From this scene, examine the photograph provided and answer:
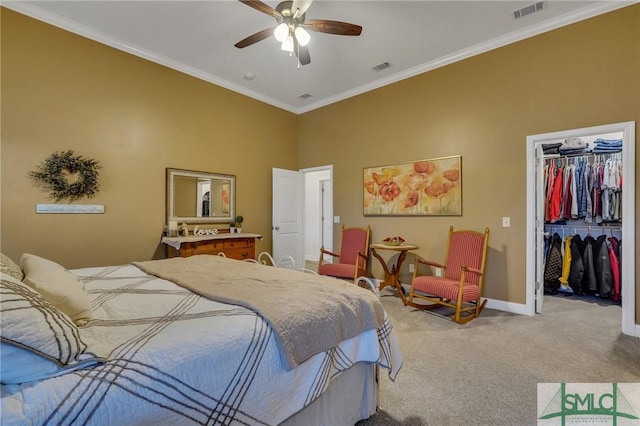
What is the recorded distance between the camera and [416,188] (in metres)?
4.38

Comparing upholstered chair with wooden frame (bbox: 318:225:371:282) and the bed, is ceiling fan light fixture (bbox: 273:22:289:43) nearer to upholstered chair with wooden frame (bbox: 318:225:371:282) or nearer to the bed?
the bed

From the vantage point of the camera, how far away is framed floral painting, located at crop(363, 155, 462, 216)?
4.03m

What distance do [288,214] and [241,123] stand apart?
69.8 inches

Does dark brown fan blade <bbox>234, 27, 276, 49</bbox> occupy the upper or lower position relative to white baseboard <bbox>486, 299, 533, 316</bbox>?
upper

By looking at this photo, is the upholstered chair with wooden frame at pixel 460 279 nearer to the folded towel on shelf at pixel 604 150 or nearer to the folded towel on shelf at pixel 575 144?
the folded towel on shelf at pixel 575 144

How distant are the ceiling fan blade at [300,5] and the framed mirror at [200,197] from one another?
2708mm

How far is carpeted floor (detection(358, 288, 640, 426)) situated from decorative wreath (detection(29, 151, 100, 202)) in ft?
12.0

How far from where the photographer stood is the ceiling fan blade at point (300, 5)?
7.90 ft

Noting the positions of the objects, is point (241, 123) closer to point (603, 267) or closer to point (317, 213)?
point (317, 213)

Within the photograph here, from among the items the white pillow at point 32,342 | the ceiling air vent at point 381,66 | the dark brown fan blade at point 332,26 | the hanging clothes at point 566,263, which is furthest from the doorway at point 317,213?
the white pillow at point 32,342

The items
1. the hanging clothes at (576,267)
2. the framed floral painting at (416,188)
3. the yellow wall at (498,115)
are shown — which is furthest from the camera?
the hanging clothes at (576,267)

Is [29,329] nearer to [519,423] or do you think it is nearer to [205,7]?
[519,423]

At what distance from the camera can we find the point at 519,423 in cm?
169

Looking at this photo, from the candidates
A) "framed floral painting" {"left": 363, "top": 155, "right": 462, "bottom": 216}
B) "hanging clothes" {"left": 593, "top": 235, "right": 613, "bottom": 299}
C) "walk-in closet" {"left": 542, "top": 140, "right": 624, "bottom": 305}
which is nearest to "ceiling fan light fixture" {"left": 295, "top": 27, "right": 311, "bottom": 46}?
"framed floral painting" {"left": 363, "top": 155, "right": 462, "bottom": 216}
